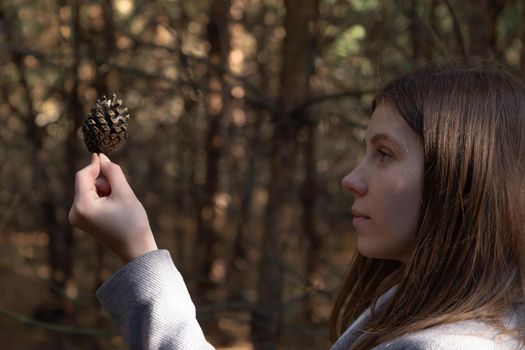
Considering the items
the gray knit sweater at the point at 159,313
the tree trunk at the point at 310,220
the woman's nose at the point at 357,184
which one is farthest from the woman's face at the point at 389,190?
the tree trunk at the point at 310,220

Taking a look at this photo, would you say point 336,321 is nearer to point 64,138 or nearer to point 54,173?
point 64,138

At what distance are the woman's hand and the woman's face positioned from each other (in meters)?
0.35

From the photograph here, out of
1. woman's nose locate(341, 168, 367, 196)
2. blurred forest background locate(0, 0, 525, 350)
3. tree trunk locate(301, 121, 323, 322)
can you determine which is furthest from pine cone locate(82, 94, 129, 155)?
tree trunk locate(301, 121, 323, 322)

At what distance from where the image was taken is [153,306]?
1.29 m

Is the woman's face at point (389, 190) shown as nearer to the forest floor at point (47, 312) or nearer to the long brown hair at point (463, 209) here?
the long brown hair at point (463, 209)

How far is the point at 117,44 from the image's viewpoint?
462cm

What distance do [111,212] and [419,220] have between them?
51 centimetres

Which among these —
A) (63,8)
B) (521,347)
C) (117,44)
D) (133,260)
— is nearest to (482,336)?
(521,347)

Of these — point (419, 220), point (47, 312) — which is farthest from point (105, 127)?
point (47, 312)

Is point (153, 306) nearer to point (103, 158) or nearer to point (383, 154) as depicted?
point (103, 158)

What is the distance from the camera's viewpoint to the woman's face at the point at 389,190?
1.35 m

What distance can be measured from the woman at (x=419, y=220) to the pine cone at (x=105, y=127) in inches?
1.8

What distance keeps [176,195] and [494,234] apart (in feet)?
14.4

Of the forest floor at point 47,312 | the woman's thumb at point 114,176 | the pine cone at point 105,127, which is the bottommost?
the forest floor at point 47,312
